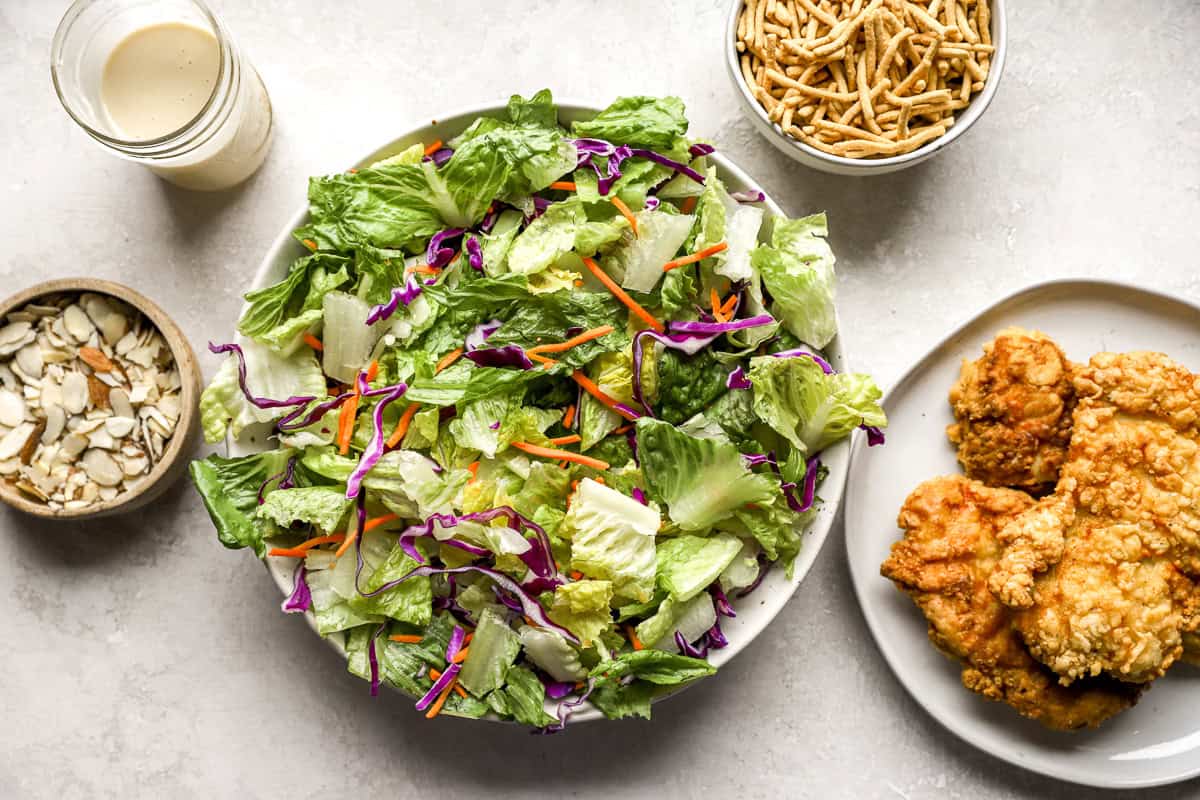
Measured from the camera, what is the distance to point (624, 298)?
2496 millimetres

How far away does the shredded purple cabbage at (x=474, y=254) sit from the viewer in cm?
255

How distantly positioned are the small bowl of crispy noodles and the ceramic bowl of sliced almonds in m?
1.91

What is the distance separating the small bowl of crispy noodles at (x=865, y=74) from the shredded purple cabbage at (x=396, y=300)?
114 centimetres

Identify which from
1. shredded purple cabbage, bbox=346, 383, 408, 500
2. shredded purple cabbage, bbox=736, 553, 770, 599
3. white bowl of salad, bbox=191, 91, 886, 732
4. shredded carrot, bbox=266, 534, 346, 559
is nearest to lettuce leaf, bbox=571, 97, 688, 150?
white bowl of salad, bbox=191, 91, 886, 732

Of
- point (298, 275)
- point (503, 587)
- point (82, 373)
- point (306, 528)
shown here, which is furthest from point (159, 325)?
point (503, 587)

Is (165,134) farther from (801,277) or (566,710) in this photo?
(566,710)

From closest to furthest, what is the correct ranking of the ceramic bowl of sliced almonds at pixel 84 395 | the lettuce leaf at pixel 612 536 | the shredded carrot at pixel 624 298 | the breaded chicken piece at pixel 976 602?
the lettuce leaf at pixel 612 536
the shredded carrot at pixel 624 298
the breaded chicken piece at pixel 976 602
the ceramic bowl of sliced almonds at pixel 84 395

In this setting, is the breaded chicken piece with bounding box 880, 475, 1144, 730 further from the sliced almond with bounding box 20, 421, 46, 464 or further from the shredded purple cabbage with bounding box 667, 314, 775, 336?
the sliced almond with bounding box 20, 421, 46, 464

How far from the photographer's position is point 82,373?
293cm

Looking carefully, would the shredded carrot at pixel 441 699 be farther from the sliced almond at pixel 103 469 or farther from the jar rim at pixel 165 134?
the jar rim at pixel 165 134

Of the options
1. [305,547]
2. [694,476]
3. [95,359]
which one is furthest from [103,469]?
[694,476]

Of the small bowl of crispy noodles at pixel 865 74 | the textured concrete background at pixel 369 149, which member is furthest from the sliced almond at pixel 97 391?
the small bowl of crispy noodles at pixel 865 74

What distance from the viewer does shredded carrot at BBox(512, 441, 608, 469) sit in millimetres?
2467

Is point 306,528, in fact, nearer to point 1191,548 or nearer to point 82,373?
point 82,373
